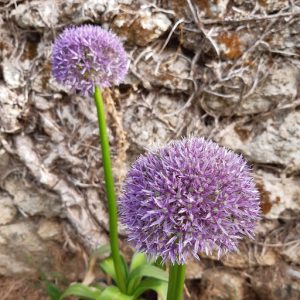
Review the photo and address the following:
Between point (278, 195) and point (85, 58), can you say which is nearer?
point (85, 58)

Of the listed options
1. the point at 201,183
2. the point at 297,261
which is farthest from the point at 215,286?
the point at 201,183

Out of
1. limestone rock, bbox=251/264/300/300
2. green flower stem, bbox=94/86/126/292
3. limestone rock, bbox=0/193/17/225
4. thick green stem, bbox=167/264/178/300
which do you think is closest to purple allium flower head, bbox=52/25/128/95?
green flower stem, bbox=94/86/126/292

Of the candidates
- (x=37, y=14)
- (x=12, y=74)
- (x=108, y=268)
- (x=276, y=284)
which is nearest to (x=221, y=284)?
(x=276, y=284)

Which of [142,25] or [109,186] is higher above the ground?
[142,25]

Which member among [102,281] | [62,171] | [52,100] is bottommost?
[102,281]

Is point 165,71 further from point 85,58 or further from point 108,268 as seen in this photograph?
point 108,268

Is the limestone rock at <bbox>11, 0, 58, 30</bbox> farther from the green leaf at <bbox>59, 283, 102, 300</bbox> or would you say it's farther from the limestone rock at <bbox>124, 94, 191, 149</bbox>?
the green leaf at <bbox>59, 283, 102, 300</bbox>

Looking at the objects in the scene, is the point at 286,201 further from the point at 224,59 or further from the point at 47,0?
the point at 47,0

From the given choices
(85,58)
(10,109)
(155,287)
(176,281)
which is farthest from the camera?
(10,109)
